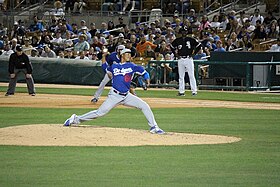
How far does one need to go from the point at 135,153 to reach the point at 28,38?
24042 mm

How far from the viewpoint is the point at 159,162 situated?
11656mm

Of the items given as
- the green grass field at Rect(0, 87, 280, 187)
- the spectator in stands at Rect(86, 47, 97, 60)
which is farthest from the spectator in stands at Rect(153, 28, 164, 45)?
the green grass field at Rect(0, 87, 280, 187)

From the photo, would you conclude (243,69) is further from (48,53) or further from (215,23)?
(48,53)

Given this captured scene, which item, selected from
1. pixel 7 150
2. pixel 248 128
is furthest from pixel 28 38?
pixel 7 150

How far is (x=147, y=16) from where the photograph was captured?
36344mm

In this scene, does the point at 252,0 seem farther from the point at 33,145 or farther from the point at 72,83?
the point at 33,145

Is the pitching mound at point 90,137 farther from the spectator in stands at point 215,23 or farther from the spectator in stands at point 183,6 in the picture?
the spectator in stands at point 183,6

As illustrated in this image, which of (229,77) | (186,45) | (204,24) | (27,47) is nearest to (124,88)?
(186,45)

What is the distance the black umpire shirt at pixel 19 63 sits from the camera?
24.9 metres

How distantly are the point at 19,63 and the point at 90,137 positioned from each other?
11155 mm

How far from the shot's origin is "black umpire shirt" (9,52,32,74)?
979 inches

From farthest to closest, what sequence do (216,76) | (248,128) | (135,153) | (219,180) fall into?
(216,76) → (248,128) → (135,153) → (219,180)

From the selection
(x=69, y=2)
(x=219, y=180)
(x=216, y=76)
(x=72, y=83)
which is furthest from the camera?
(x=69, y=2)

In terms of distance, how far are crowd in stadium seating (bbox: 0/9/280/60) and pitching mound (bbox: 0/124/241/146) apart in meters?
12.6
